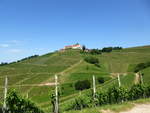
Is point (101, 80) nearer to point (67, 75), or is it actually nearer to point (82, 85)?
point (82, 85)

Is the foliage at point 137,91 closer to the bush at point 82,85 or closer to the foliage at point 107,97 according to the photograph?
the foliage at point 107,97

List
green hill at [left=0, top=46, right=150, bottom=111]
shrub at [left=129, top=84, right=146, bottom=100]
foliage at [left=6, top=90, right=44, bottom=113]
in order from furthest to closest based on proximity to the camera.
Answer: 1. green hill at [left=0, top=46, right=150, bottom=111]
2. shrub at [left=129, top=84, right=146, bottom=100]
3. foliage at [left=6, top=90, right=44, bottom=113]

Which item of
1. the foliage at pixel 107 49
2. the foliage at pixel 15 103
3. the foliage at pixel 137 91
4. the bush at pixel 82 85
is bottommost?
the bush at pixel 82 85

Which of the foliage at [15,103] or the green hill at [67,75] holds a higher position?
the foliage at [15,103]

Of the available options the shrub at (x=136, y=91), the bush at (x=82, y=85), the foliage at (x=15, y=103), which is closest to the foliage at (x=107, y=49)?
the bush at (x=82, y=85)

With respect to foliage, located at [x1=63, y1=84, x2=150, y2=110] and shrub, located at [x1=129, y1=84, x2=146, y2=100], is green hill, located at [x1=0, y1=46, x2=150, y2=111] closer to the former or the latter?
shrub, located at [x1=129, y1=84, x2=146, y2=100]

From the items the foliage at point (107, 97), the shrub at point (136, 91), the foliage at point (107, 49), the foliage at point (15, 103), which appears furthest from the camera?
the foliage at point (107, 49)

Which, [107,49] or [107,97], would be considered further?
[107,49]

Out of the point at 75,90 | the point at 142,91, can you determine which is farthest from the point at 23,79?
Answer: the point at 142,91

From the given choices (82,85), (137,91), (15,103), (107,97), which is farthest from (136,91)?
(82,85)

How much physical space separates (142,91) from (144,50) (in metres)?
118

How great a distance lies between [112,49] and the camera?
185375 mm

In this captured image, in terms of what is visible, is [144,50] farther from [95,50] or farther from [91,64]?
[91,64]

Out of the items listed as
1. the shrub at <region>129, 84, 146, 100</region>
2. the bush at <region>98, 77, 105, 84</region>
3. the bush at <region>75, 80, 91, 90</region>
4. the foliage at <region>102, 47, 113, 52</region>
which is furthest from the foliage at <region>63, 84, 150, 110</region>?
the foliage at <region>102, 47, 113, 52</region>
